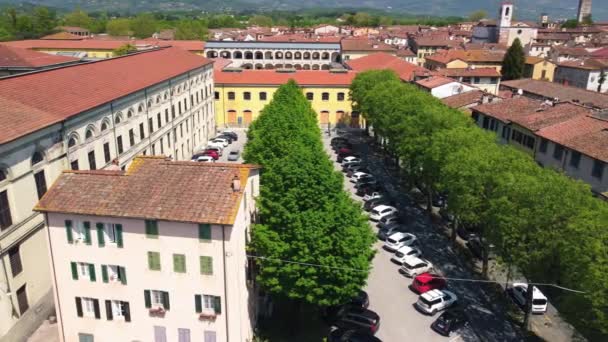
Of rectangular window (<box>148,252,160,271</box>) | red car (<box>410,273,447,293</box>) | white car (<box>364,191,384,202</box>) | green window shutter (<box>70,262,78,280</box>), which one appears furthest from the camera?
white car (<box>364,191,384,202</box>)

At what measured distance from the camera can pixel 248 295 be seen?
96.2 ft

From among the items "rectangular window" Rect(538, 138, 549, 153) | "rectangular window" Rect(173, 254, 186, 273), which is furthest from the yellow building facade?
"rectangular window" Rect(173, 254, 186, 273)

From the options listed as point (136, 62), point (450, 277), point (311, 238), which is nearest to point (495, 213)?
point (450, 277)

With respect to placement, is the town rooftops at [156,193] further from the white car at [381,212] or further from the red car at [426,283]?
the white car at [381,212]

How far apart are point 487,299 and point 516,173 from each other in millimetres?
10366

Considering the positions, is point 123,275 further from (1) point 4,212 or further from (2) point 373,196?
(2) point 373,196

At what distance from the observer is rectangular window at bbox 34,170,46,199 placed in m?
32.5

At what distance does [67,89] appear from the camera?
40250mm

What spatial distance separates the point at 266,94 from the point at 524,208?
198ft

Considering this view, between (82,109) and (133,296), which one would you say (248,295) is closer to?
(133,296)

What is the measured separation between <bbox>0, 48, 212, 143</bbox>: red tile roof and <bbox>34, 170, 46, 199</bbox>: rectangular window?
11.3ft

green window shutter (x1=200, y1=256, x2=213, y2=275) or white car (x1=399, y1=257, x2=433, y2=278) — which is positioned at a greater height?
green window shutter (x1=200, y1=256, x2=213, y2=275)

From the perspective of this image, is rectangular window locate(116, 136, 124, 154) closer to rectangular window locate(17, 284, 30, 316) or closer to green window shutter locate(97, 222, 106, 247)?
rectangular window locate(17, 284, 30, 316)

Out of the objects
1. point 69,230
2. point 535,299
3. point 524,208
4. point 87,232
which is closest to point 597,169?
point 535,299
